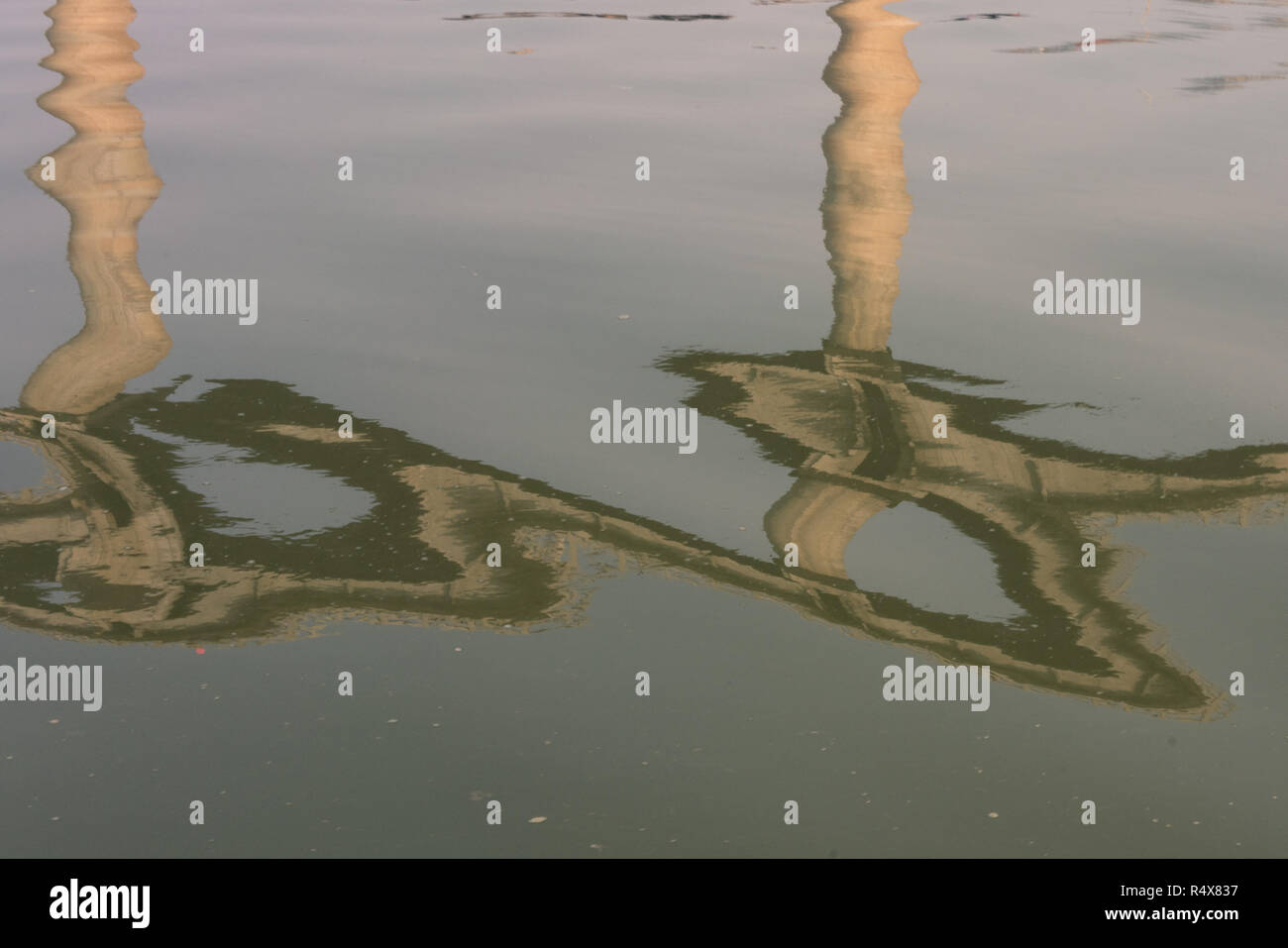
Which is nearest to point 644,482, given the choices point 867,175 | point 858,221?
point 858,221

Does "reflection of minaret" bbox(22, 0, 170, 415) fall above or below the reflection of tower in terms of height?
above

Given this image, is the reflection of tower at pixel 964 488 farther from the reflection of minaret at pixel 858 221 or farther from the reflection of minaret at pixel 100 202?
the reflection of minaret at pixel 100 202

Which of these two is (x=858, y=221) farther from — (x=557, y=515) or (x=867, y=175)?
(x=557, y=515)

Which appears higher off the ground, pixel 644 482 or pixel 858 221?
pixel 858 221

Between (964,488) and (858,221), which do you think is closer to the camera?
(964,488)

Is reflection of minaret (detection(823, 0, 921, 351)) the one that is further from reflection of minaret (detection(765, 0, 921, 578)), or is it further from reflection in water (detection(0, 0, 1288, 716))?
reflection in water (detection(0, 0, 1288, 716))

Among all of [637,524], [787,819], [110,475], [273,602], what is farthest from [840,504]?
[110,475]

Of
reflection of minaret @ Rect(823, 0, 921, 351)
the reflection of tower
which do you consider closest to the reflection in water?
the reflection of tower
